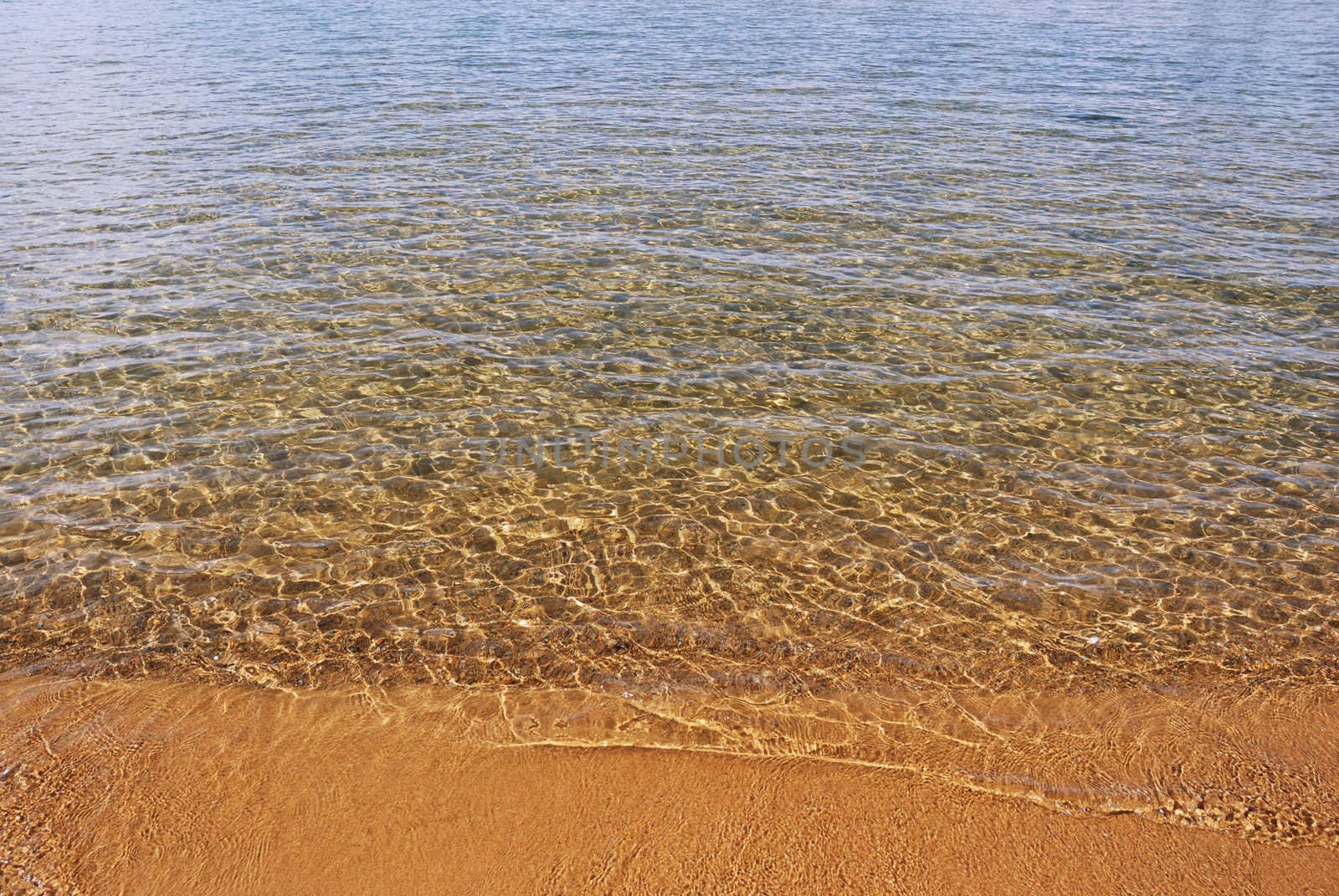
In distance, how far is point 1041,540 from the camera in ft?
23.9

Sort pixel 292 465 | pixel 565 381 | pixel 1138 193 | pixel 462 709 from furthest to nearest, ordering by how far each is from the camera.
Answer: pixel 1138 193 < pixel 565 381 < pixel 292 465 < pixel 462 709

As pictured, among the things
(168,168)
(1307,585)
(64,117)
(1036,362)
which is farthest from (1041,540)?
(64,117)

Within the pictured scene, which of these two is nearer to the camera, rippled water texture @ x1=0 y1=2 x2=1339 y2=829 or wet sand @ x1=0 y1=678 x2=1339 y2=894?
wet sand @ x1=0 y1=678 x2=1339 y2=894

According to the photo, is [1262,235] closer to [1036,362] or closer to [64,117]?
[1036,362]

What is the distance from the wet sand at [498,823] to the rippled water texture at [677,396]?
53cm

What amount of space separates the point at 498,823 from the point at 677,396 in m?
5.20

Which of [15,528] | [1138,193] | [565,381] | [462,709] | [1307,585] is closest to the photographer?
[462,709]

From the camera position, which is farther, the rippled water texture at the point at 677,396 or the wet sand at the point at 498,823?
the rippled water texture at the point at 677,396

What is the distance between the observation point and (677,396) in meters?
9.34

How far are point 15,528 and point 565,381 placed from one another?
196 inches

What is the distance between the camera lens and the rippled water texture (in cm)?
638

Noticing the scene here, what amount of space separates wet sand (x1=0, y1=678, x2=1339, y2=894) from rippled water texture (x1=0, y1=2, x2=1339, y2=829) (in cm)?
53

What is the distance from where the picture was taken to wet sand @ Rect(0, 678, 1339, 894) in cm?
466

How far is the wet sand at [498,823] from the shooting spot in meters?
4.66
